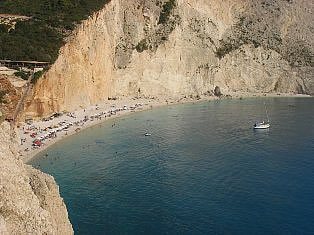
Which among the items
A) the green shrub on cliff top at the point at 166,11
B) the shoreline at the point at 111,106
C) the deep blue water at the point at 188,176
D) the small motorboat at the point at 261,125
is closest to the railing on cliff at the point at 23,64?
the shoreline at the point at 111,106

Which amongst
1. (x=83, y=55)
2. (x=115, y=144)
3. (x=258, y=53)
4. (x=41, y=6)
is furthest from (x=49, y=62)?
(x=258, y=53)

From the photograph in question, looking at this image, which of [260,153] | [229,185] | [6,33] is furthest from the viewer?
[6,33]

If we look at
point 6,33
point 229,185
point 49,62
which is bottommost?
point 229,185

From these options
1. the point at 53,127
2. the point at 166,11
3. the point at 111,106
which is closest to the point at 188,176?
the point at 53,127

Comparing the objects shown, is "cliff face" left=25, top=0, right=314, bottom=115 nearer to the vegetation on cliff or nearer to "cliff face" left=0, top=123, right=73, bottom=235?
the vegetation on cliff

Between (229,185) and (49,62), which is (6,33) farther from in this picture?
(229,185)
